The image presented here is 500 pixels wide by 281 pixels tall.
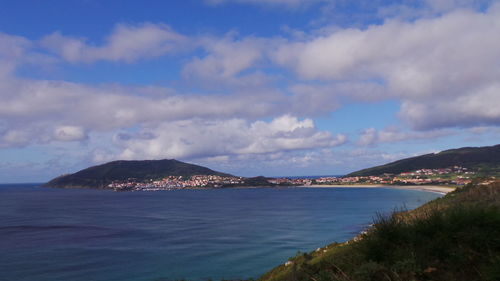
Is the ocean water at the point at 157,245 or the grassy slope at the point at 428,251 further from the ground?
the grassy slope at the point at 428,251

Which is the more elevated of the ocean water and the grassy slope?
the grassy slope

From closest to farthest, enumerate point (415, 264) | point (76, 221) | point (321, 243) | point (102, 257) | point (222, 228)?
point (415, 264) < point (102, 257) < point (321, 243) < point (222, 228) < point (76, 221)

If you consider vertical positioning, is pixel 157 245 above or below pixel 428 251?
below

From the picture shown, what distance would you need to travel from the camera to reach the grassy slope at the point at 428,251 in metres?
7.18

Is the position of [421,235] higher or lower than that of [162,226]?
higher

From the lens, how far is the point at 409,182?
648ft

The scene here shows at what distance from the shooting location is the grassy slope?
7.18 m

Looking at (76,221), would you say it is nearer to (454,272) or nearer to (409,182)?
(454,272)

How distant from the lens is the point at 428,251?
7695 millimetres

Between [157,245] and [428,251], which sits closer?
[428,251]

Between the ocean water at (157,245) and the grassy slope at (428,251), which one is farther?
the ocean water at (157,245)

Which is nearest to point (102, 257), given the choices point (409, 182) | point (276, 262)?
point (276, 262)

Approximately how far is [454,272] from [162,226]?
216ft

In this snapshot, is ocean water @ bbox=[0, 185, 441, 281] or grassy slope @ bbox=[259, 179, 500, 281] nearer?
grassy slope @ bbox=[259, 179, 500, 281]
